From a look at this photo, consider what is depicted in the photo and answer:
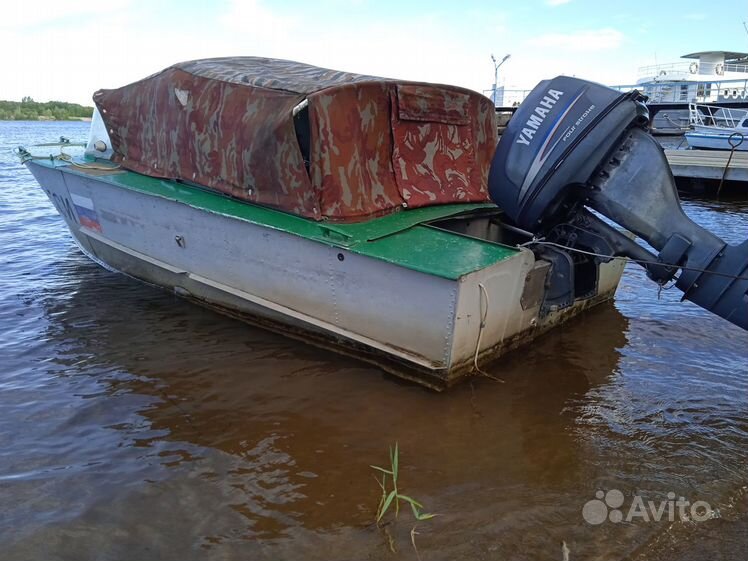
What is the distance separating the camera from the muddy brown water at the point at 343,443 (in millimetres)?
2975

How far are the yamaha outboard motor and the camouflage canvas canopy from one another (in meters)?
1.12

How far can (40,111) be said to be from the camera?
63.9 m

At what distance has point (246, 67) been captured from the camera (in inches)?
232

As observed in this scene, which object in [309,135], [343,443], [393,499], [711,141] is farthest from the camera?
[711,141]

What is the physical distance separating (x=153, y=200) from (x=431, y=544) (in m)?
4.29

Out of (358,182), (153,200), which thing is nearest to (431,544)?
(358,182)

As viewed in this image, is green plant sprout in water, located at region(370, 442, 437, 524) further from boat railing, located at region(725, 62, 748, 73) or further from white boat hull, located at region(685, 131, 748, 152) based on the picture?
boat railing, located at region(725, 62, 748, 73)

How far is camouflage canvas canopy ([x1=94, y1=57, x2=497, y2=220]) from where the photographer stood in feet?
15.8

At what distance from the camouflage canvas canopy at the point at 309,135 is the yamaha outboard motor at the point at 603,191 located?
3.69ft

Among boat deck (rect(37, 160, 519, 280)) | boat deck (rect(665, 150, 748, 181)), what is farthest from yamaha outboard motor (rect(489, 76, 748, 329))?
boat deck (rect(665, 150, 748, 181))

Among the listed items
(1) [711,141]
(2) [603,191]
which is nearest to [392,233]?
(2) [603,191]

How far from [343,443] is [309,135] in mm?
2514

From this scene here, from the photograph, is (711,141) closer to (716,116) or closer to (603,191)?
(716,116)

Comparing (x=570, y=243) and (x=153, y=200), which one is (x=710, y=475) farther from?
(x=153, y=200)
